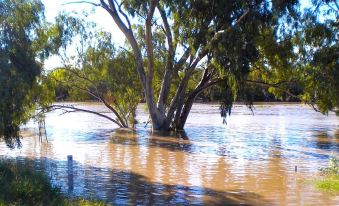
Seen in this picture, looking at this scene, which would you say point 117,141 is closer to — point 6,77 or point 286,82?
point 286,82

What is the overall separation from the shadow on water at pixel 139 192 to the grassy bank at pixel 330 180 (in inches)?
66.8

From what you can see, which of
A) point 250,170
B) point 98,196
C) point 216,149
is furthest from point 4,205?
point 216,149

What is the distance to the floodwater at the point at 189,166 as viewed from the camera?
12.1m

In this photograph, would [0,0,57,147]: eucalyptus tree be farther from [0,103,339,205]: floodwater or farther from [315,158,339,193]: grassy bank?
[315,158,339,193]: grassy bank

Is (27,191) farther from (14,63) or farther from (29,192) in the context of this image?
(14,63)

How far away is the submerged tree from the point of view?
17.6 meters

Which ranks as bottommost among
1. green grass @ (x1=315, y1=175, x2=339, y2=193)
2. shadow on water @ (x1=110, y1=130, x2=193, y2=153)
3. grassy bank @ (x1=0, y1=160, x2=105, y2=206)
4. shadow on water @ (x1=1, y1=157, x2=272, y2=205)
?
shadow on water @ (x1=1, y1=157, x2=272, y2=205)

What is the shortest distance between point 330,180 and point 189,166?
16.9ft

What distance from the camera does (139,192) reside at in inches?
492

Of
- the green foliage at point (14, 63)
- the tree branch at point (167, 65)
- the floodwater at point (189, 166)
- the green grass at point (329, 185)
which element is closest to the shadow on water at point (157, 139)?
the floodwater at point (189, 166)

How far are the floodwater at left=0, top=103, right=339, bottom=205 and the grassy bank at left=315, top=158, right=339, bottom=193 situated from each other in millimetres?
257

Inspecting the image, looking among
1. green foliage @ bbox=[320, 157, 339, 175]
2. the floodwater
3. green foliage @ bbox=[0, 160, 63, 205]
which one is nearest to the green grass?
the floodwater

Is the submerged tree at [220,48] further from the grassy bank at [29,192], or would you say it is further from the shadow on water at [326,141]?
the grassy bank at [29,192]

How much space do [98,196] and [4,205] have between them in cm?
404
